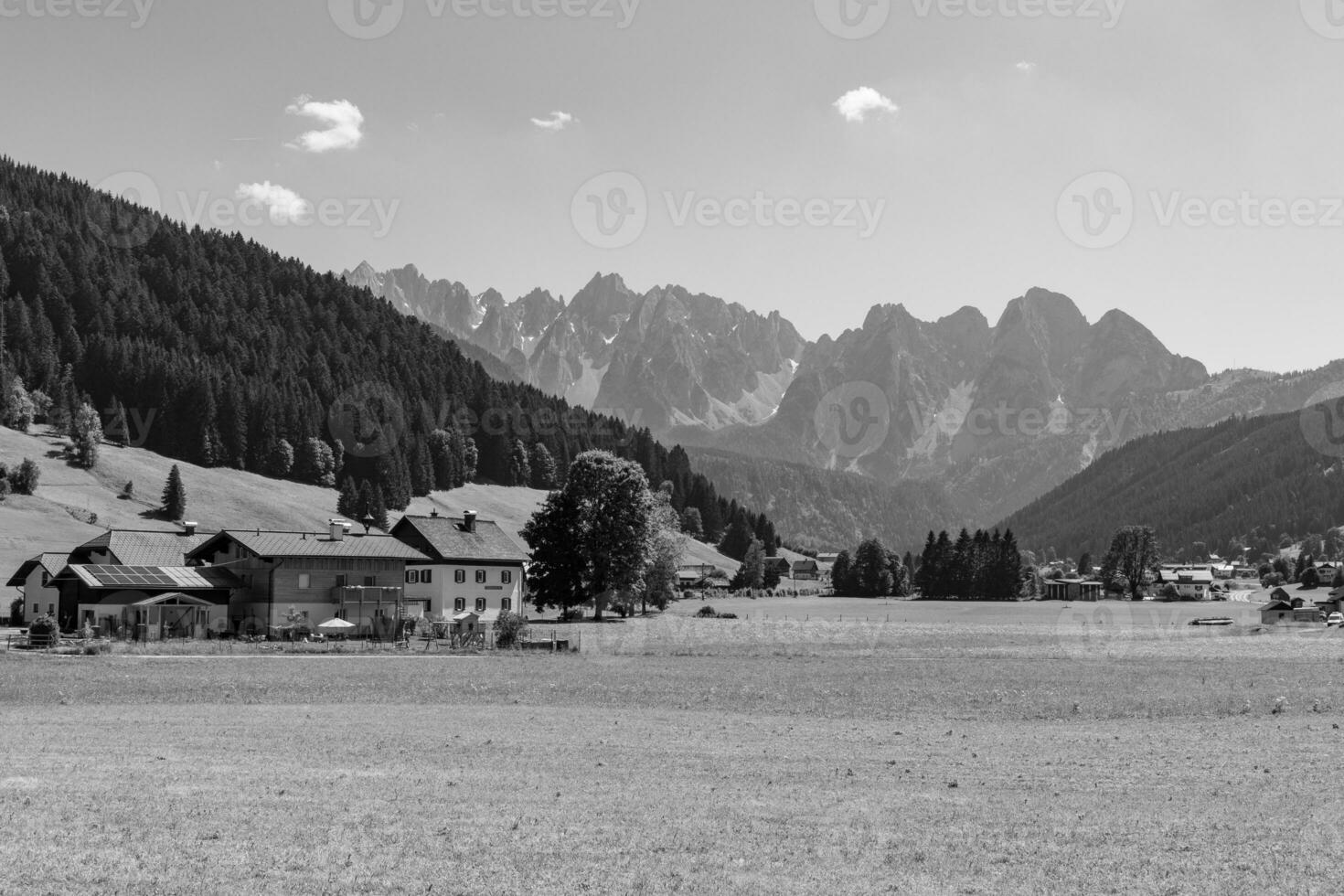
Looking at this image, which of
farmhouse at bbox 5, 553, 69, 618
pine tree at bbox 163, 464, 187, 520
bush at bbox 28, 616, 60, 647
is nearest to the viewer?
bush at bbox 28, 616, 60, 647

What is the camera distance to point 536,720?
31.4 meters

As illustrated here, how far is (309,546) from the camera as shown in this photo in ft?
267

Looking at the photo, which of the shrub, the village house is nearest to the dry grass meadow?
the village house

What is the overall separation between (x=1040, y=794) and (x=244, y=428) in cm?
17051

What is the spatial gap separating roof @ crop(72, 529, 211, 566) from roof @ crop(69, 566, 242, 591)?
3.05m

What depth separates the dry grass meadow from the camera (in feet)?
48.6

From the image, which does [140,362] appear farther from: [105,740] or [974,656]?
[105,740]

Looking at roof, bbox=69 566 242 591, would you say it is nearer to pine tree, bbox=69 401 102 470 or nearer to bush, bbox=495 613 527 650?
bush, bbox=495 613 527 650

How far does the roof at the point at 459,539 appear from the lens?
301 ft

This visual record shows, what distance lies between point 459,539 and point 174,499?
62.1 m

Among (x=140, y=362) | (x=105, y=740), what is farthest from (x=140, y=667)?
(x=140, y=362)

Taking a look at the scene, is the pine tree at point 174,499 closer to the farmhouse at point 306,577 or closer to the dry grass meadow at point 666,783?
the farmhouse at point 306,577

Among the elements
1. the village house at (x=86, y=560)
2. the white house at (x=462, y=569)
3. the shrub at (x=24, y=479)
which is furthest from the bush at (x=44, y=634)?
the shrub at (x=24, y=479)

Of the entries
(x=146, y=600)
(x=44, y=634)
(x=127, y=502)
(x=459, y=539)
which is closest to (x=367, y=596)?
(x=459, y=539)
